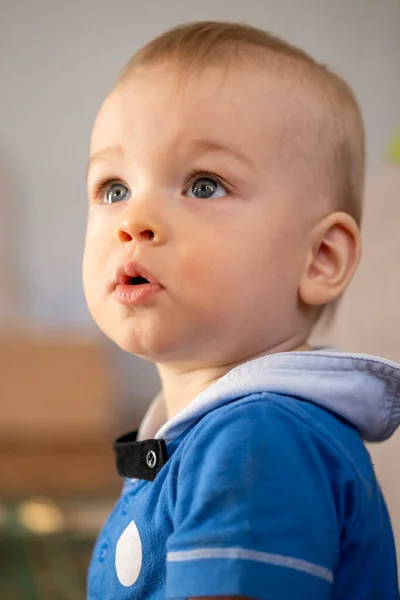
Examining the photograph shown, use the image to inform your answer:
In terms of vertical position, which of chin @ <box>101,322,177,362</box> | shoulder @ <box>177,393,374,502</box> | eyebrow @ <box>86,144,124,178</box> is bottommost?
shoulder @ <box>177,393,374,502</box>

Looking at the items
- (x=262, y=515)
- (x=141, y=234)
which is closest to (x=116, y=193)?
(x=141, y=234)

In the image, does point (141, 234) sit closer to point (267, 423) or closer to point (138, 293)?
point (138, 293)

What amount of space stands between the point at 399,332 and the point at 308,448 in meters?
0.42

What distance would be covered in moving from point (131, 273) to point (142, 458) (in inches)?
6.2

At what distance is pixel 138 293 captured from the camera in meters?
0.61

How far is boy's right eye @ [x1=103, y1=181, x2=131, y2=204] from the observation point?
687 millimetres

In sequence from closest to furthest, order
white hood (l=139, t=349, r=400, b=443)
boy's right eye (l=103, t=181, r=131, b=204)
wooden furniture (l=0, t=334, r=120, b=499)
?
white hood (l=139, t=349, r=400, b=443)
boy's right eye (l=103, t=181, r=131, b=204)
wooden furniture (l=0, t=334, r=120, b=499)

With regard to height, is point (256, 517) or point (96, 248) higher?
point (96, 248)

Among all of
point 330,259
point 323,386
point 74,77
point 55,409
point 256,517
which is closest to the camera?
point 256,517

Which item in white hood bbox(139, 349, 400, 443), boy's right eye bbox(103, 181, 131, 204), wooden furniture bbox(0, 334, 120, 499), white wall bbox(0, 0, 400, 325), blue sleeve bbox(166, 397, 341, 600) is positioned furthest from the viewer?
white wall bbox(0, 0, 400, 325)

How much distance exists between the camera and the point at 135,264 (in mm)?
610

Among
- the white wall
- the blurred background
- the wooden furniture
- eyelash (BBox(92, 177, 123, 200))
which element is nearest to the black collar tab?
eyelash (BBox(92, 177, 123, 200))

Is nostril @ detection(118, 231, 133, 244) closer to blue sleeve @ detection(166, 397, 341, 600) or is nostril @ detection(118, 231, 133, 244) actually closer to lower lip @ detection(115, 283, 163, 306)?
lower lip @ detection(115, 283, 163, 306)

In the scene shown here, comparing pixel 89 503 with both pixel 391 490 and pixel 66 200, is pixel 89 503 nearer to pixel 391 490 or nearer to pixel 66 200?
pixel 66 200
